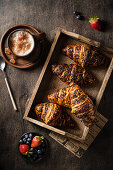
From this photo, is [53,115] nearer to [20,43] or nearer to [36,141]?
[36,141]

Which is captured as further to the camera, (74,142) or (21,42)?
(74,142)

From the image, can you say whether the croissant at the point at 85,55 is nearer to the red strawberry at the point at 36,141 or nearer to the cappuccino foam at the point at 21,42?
the cappuccino foam at the point at 21,42

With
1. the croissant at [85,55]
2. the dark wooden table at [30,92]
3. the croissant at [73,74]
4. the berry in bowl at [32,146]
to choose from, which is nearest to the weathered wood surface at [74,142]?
the dark wooden table at [30,92]

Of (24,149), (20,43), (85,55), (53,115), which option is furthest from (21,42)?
(24,149)

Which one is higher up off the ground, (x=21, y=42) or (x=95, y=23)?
(x=95, y=23)

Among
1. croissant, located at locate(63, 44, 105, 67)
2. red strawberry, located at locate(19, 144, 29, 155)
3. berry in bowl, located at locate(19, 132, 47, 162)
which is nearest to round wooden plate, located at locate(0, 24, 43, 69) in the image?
croissant, located at locate(63, 44, 105, 67)

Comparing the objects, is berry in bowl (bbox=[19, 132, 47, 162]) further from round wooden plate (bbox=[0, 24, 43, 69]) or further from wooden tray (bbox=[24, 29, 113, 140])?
round wooden plate (bbox=[0, 24, 43, 69])
